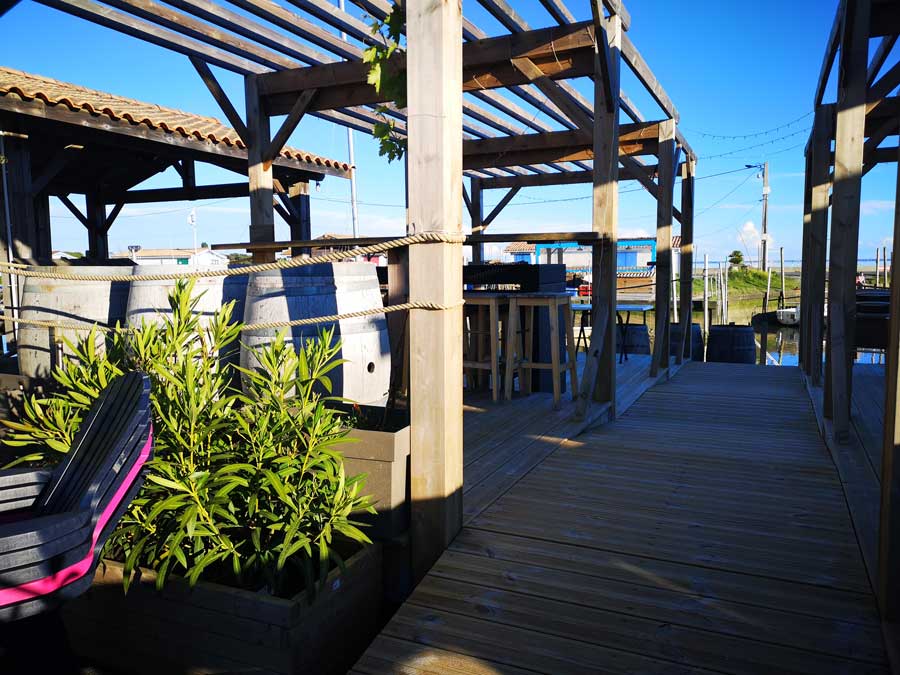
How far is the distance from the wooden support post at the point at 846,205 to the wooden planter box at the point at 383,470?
265 cm

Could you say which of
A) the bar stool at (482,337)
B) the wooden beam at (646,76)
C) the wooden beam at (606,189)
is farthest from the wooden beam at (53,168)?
the wooden beam at (646,76)

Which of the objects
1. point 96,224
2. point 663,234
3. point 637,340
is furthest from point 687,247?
point 96,224

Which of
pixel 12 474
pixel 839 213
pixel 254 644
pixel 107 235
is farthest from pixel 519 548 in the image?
pixel 107 235

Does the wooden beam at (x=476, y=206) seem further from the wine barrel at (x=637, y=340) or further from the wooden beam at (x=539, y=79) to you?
the wooden beam at (x=539, y=79)

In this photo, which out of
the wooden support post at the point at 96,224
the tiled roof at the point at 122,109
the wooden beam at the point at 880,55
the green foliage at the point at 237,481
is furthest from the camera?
the wooden support post at the point at 96,224

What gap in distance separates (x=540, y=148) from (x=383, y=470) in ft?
22.3

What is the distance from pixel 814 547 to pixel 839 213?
7.70ft

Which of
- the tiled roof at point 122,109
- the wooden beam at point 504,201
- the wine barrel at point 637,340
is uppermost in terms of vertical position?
A: the tiled roof at point 122,109

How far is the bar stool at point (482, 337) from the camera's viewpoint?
4676mm

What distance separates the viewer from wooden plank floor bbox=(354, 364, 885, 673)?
1.71 meters

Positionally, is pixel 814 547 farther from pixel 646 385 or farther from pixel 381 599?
pixel 646 385

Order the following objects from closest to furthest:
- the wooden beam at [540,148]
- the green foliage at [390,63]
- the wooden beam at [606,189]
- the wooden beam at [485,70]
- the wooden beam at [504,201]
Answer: the green foliage at [390,63] < the wooden beam at [606,189] < the wooden beam at [485,70] < the wooden beam at [540,148] < the wooden beam at [504,201]

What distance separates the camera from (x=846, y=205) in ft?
12.2

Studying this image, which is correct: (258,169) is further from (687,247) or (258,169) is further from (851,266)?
(687,247)
